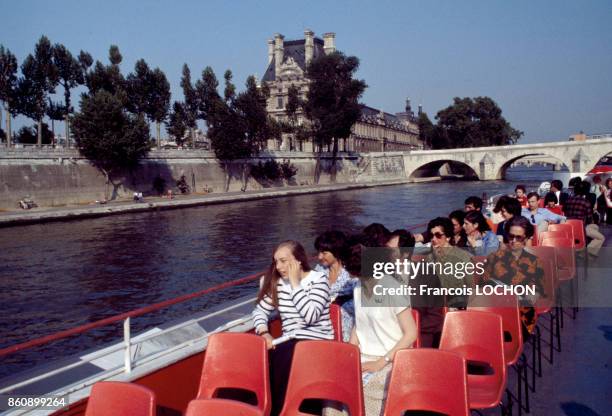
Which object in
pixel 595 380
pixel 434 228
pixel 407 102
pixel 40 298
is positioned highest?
pixel 407 102

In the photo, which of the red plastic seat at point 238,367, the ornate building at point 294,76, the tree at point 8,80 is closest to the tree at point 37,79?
the tree at point 8,80

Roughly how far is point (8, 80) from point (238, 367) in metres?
33.5

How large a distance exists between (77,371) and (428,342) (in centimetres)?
224

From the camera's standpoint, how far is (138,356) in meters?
3.71

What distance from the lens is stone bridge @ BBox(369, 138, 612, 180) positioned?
47719mm

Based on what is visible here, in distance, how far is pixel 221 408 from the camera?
2035 mm

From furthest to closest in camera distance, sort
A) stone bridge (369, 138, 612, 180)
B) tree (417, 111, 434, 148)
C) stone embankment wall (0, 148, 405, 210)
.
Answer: tree (417, 111, 434, 148) < stone bridge (369, 138, 612, 180) < stone embankment wall (0, 148, 405, 210)

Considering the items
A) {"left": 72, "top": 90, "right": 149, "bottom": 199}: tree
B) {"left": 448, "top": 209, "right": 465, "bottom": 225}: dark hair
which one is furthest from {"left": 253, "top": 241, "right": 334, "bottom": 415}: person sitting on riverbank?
{"left": 72, "top": 90, "right": 149, "bottom": 199}: tree

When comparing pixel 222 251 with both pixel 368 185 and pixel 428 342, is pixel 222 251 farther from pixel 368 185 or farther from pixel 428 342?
pixel 368 185

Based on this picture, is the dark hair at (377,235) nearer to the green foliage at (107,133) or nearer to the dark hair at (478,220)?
the dark hair at (478,220)

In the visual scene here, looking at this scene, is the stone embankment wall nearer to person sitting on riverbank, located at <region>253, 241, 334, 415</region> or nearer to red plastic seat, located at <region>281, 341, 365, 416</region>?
person sitting on riverbank, located at <region>253, 241, 334, 415</region>

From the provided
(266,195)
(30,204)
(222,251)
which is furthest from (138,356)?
(266,195)

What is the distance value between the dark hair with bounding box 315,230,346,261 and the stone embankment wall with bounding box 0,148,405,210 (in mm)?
27332

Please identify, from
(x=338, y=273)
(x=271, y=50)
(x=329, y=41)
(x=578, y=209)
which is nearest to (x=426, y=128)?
(x=329, y=41)
